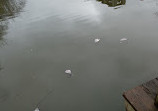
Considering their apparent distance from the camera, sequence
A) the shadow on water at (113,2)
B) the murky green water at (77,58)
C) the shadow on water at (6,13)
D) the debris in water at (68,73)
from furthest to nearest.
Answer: the shadow on water at (113,2) → the shadow on water at (6,13) → the debris in water at (68,73) → the murky green water at (77,58)

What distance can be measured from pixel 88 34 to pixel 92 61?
1.21 m

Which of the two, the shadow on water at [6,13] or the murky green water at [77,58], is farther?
the shadow on water at [6,13]

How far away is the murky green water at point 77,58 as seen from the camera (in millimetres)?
2111

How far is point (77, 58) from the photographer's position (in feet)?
9.45

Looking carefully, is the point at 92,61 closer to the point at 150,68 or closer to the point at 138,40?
the point at 150,68

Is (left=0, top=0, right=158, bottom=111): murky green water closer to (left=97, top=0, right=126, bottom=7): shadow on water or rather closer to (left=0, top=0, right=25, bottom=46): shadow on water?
Answer: (left=0, top=0, right=25, bottom=46): shadow on water

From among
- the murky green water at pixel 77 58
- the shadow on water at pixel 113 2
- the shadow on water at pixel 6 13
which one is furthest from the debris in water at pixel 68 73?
the shadow on water at pixel 113 2

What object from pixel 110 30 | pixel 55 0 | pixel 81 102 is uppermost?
pixel 55 0

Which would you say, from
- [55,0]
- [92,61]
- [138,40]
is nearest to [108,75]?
[92,61]

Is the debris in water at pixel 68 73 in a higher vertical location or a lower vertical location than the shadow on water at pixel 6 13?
lower

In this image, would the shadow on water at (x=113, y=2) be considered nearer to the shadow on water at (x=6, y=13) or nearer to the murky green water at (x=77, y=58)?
the murky green water at (x=77, y=58)

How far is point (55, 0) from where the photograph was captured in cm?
711

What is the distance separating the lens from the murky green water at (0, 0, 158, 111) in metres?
2.11

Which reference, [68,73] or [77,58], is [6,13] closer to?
[77,58]
